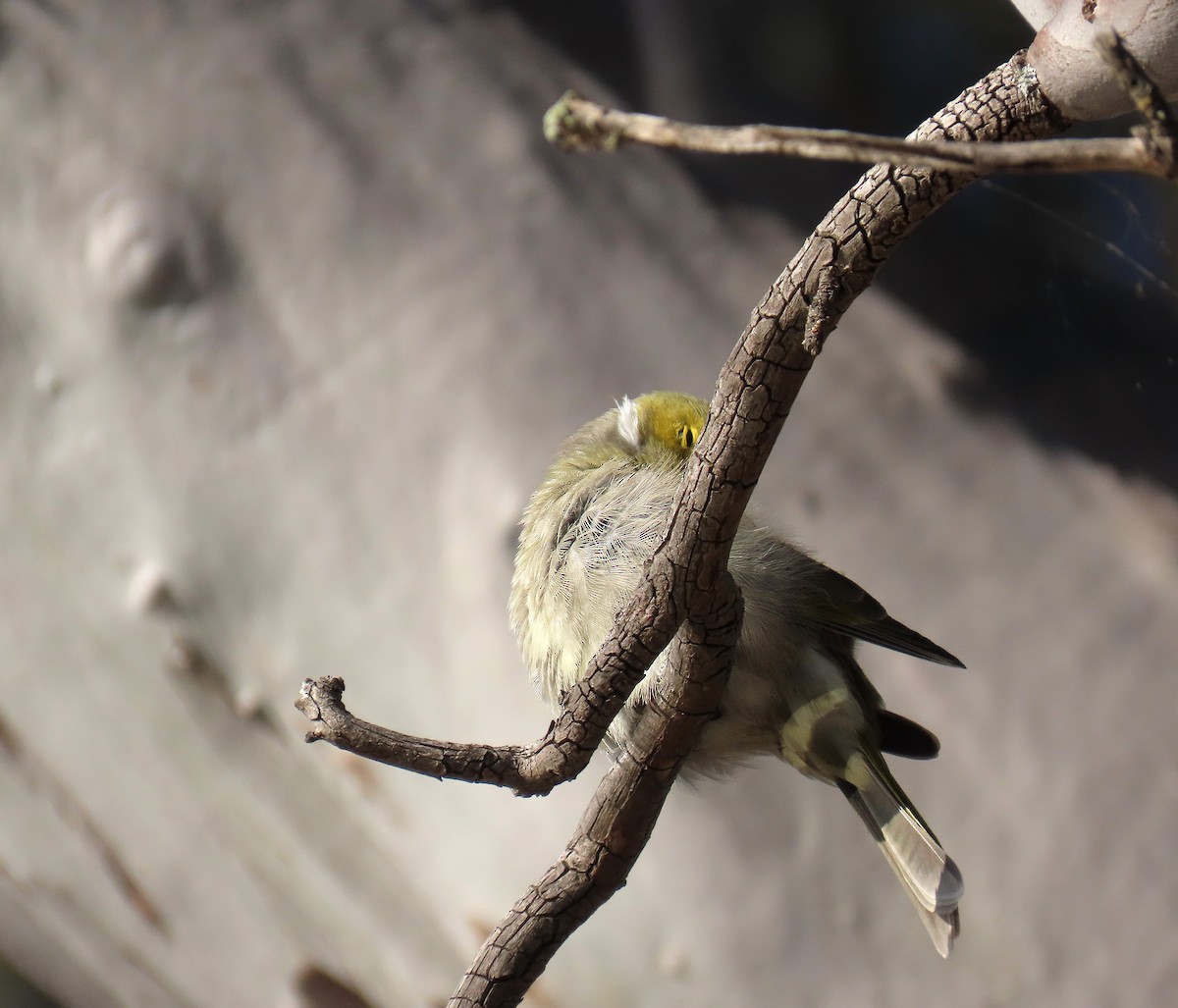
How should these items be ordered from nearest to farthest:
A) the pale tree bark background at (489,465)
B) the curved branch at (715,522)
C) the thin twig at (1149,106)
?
the thin twig at (1149,106), the curved branch at (715,522), the pale tree bark background at (489,465)

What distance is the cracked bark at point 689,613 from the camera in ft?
2.39

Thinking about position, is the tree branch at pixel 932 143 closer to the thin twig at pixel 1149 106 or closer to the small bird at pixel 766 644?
the thin twig at pixel 1149 106

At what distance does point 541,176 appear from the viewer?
216 cm

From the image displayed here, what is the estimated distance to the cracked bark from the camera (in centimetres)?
A: 73

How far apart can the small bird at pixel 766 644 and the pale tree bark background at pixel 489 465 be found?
0.60 meters

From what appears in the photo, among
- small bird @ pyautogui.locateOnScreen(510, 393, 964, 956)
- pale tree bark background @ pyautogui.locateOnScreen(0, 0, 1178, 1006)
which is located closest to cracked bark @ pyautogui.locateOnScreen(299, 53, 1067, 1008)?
small bird @ pyautogui.locateOnScreen(510, 393, 964, 956)

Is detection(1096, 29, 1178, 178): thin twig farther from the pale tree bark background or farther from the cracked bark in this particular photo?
the pale tree bark background

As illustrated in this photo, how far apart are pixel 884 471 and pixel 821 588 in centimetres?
77

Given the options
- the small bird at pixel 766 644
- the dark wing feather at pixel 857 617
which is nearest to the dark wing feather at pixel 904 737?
the small bird at pixel 766 644

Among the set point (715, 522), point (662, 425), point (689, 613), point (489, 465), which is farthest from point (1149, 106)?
point (489, 465)

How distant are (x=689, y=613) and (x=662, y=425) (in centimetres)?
61

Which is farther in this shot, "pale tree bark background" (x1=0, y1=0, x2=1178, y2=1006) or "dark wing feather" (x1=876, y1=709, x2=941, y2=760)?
"pale tree bark background" (x1=0, y1=0, x2=1178, y2=1006)

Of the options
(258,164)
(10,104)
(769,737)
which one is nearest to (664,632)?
(769,737)

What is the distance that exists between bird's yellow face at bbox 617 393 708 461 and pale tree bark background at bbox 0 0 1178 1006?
1.60 feet
